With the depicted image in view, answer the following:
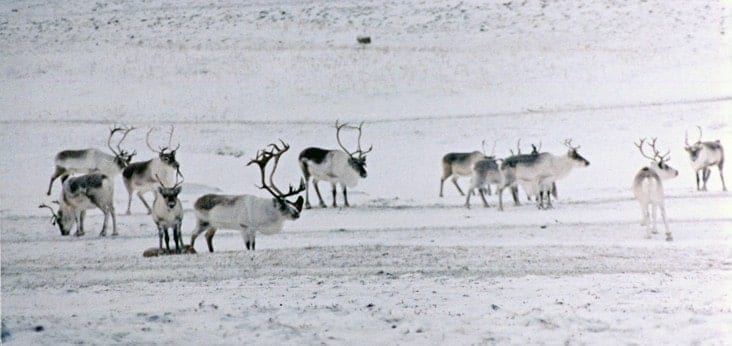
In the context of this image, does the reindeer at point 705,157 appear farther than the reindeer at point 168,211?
Yes

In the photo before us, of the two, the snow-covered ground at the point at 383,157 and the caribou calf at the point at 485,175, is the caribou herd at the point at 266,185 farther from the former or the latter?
the snow-covered ground at the point at 383,157

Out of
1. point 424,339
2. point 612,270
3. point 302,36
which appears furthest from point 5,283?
point 302,36

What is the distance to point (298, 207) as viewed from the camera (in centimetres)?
1439

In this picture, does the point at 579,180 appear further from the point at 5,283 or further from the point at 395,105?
the point at 5,283

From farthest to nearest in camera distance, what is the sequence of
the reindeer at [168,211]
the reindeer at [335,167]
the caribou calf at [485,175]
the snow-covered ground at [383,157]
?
the reindeer at [335,167]
the caribou calf at [485,175]
the reindeer at [168,211]
the snow-covered ground at [383,157]

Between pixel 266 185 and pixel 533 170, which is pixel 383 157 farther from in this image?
pixel 266 185

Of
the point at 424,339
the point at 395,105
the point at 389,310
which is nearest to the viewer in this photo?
the point at 424,339

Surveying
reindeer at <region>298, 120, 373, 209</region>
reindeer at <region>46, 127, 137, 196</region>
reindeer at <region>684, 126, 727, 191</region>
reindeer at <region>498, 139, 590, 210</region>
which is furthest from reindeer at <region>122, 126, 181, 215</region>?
reindeer at <region>684, 126, 727, 191</region>

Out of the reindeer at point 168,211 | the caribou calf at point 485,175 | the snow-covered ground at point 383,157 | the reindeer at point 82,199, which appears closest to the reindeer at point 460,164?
the snow-covered ground at point 383,157

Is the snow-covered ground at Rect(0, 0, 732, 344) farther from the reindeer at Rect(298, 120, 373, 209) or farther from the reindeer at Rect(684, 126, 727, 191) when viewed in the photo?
the reindeer at Rect(298, 120, 373, 209)

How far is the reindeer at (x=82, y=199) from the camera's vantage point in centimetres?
1634

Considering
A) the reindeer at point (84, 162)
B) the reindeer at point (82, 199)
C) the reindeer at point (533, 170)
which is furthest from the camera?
the reindeer at point (84, 162)

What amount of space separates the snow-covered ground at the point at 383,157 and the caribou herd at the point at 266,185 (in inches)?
21.6

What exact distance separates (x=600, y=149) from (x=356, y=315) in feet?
66.3
